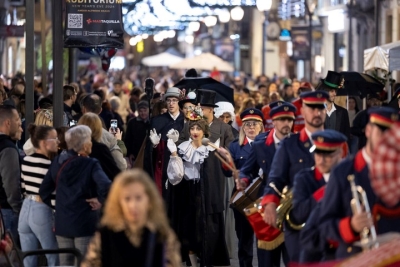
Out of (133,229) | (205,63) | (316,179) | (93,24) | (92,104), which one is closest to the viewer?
(133,229)

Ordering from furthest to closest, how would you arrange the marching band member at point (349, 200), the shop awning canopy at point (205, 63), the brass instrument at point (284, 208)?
the shop awning canopy at point (205, 63) < the brass instrument at point (284, 208) < the marching band member at point (349, 200)

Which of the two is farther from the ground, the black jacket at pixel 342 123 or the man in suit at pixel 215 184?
the black jacket at pixel 342 123

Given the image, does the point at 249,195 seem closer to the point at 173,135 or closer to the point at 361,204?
the point at 173,135

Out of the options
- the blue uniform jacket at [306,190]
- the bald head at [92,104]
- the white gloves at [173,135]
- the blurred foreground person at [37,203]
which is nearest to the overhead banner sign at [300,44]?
the bald head at [92,104]

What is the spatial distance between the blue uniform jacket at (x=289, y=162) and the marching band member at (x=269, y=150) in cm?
120

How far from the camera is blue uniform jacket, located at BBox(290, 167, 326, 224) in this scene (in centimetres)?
991

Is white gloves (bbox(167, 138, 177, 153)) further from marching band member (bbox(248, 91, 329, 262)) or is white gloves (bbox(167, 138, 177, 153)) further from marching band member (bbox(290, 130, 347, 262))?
marching band member (bbox(290, 130, 347, 262))

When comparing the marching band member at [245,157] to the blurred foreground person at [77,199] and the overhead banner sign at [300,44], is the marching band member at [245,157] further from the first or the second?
the overhead banner sign at [300,44]

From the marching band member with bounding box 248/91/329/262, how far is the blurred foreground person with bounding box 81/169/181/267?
3.13m

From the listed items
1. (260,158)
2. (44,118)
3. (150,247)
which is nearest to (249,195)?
(260,158)

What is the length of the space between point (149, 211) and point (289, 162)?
370 cm

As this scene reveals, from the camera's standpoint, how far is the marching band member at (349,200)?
28.5 ft

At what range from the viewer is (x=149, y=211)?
766 centimetres

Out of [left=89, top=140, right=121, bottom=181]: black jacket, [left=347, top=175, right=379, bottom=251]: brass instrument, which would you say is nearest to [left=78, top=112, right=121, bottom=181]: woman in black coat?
[left=89, top=140, right=121, bottom=181]: black jacket
